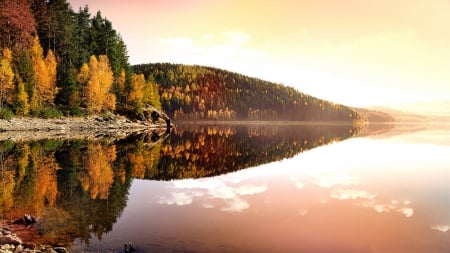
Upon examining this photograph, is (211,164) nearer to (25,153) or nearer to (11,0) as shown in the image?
(25,153)

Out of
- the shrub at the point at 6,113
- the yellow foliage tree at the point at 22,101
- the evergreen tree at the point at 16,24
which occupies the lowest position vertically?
the shrub at the point at 6,113

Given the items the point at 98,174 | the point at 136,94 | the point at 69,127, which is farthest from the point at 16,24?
the point at 98,174

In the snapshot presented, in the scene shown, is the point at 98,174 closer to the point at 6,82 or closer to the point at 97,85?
the point at 6,82

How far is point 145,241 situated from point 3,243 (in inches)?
186

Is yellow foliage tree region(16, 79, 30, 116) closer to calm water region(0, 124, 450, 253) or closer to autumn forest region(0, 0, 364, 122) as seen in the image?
autumn forest region(0, 0, 364, 122)

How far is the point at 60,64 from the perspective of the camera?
9044cm

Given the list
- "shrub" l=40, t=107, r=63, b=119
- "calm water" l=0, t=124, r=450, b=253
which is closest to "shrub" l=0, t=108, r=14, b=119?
"shrub" l=40, t=107, r=63, b=119

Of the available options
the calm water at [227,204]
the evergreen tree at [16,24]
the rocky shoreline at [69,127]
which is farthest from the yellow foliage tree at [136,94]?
the calm water at [227,204]

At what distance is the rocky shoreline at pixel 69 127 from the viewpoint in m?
64.8

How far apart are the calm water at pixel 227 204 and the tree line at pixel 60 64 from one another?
42244 millimetres

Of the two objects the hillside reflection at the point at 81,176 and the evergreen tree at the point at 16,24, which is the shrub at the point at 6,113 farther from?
the hillside reflection at the point at 81,176

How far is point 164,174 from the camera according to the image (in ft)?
103

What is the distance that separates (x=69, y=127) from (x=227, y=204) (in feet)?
224

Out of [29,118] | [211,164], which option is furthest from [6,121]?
[211,164]
